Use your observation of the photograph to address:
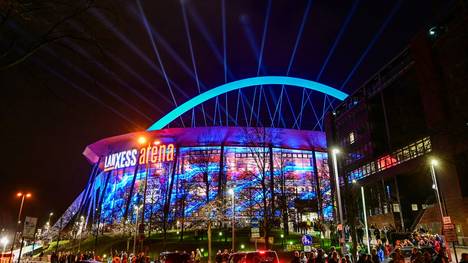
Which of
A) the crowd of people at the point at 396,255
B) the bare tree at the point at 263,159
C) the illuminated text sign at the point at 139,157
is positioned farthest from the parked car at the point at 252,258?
the illuminated text sign at the point at 139,157

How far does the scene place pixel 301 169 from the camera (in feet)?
295

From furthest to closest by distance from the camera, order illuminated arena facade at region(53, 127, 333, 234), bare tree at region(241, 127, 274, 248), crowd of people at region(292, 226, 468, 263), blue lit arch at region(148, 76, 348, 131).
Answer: blue lit arch at region(148, 76, 348, 131) → illuminated arena facade at region(53, 127, 333, 234) → bare tree at region(241, 127, 274, 248) → crowd of people at region(292, 226, 468, 263)

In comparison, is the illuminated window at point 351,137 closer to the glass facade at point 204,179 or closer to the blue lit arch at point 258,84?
the glass facade at point 204,179

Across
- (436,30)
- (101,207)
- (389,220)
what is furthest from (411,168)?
(101,207)

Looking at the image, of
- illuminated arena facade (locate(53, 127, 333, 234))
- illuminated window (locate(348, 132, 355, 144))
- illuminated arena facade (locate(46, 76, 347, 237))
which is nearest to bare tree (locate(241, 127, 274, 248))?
illuminated arena facade (locate(53, 127, 333, 234))

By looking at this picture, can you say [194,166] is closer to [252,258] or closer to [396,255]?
[252,258]

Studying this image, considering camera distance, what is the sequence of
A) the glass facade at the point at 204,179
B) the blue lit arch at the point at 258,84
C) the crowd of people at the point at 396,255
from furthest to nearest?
the blue lit arch at the point at 258,84 → the glass facade at the point at 204,179 → the crowd of people at the point at 396,255

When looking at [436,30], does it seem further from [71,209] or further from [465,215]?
[71,209]

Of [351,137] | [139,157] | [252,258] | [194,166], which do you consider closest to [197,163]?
[194,166]

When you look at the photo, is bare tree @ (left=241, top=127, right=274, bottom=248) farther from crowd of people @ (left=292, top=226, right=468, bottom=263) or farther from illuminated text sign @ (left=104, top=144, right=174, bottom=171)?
illuminated text sign @ (left=104, top=144, right=174, bottom=171)

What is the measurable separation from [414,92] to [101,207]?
79847 millimetres

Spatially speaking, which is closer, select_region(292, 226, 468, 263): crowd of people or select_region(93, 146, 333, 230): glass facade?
select_region(292, 226, 468, 263): crowd of people

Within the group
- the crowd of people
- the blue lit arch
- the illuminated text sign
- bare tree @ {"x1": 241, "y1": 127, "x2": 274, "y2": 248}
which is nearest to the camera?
the crowd of people

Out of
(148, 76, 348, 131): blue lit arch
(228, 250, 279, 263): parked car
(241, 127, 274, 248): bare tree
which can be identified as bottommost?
(228, 250, 279, 263): parked car
